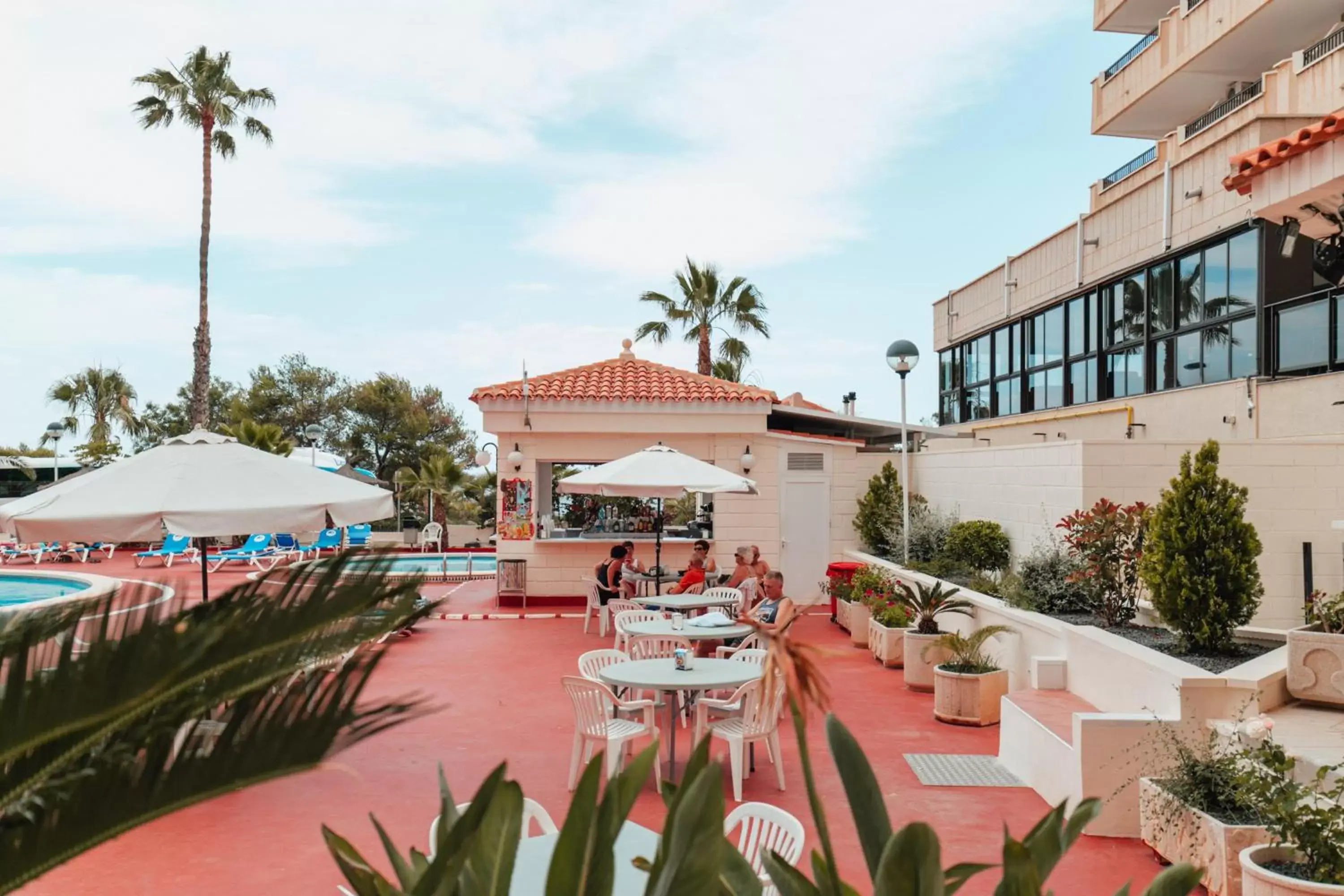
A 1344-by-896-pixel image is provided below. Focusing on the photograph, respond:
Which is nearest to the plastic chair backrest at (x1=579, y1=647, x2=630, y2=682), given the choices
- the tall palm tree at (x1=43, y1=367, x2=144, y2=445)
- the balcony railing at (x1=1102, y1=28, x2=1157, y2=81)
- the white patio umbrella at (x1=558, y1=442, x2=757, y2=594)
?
the white patio umbrella at (x1=558, y1=442, x2=757, y2=594)

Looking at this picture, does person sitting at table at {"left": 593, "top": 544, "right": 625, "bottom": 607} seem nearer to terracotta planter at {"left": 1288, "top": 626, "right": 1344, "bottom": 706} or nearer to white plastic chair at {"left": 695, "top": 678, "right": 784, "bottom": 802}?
white plastic chair at {"left": 695, "top": 678, "right": 784, "bottom": 802}

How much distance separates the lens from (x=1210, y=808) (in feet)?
16.5

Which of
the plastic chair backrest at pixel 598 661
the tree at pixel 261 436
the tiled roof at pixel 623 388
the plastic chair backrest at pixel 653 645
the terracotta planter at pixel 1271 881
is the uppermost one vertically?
the tiled roof at pixel 623 388

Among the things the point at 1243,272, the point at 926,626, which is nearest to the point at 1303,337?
the point at 1243,272

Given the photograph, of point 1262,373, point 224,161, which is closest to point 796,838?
point 1262,373

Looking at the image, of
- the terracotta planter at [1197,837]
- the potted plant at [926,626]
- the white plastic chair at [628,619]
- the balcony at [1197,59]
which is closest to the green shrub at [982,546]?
the potted plant at [926,626]

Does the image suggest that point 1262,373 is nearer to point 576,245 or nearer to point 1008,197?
point 1008,197

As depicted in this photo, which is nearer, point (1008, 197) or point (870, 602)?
point (870, 602)

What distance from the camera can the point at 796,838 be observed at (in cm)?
387

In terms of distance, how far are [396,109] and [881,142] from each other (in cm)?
995

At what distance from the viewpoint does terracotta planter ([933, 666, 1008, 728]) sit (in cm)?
847

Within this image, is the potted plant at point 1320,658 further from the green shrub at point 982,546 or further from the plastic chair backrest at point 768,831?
the green shrub at point 982,546

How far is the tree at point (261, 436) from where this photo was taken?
23.1 metres

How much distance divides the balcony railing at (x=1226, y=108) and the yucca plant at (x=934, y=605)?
9.28 meters
